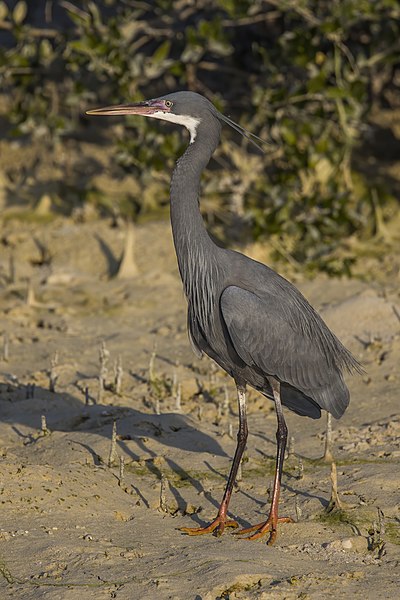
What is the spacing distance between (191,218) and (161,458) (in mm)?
1505

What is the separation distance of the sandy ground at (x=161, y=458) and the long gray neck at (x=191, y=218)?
1.17 m

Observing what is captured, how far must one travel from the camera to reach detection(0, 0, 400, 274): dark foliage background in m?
10.4

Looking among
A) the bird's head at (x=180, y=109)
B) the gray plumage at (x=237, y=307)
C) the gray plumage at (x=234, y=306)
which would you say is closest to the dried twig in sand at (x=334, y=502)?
the gray plumage at (x=234, y=306)

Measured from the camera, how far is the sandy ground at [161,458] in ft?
15.5

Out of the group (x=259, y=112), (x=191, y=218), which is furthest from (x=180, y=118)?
(x=259, y=112)

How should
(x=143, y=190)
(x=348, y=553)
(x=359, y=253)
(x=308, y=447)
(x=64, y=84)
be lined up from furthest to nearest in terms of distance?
(x=64, y=84) → (x=143, y=190) → (x=359, y=253) → (x=308, y=447) → (x=348, y=553)

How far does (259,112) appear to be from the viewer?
10.6 meters

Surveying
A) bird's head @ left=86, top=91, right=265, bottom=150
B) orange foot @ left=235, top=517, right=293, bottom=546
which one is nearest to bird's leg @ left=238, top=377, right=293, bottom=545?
orange foot @ left=235, top=517, right=293, bottom=546

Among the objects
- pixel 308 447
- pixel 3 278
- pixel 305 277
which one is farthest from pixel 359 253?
pixel 308 447

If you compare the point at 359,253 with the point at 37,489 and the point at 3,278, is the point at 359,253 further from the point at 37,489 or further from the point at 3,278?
the point at 37,489

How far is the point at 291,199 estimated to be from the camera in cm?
1034

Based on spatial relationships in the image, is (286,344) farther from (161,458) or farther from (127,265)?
(127,265)

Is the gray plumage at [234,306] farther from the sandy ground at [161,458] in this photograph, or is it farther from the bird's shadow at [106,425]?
the bird's shadow at [106,425]

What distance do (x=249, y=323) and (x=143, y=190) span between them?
6.58 m
